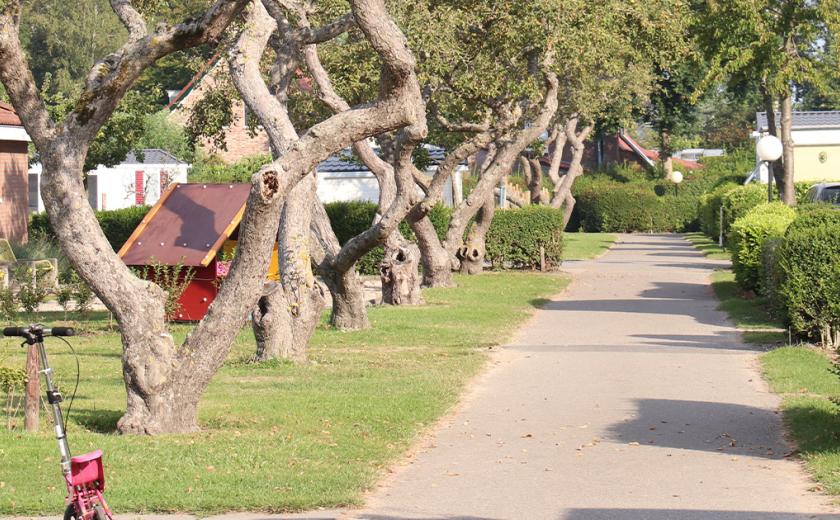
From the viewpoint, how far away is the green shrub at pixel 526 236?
32125mm

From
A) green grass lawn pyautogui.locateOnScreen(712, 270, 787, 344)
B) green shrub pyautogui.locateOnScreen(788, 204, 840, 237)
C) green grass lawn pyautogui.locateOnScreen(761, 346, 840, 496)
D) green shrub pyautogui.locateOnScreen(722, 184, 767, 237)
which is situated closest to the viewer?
green grass lawn pyautogui.locateOnScreen(761, 346, 840, 496)

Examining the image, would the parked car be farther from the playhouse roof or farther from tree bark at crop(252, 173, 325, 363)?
tree bark at crop(252, 173, 325, 363)

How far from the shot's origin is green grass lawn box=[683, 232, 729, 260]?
3698cm

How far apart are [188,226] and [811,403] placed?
11122 millimetres

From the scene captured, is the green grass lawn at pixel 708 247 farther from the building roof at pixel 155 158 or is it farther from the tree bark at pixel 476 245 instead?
the building roof at pixel 155 158

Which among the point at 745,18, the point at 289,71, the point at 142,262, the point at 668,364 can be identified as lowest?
the point at 668,364

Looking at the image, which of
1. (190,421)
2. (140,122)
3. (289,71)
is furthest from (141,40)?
(140,122)

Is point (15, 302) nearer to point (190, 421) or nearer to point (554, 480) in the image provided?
point (190, 421)

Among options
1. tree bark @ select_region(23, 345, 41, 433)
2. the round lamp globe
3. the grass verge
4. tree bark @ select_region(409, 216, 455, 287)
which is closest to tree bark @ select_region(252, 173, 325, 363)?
tree bark @ select_region(23, 345, 41, 433)

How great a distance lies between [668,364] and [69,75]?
200ft

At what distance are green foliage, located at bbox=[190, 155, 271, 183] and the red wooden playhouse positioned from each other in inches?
677

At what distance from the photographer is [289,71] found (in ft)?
56.4

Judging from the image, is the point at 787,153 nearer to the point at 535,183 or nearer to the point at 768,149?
the point at 768,149

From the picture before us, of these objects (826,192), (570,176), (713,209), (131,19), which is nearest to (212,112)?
(131,19)
